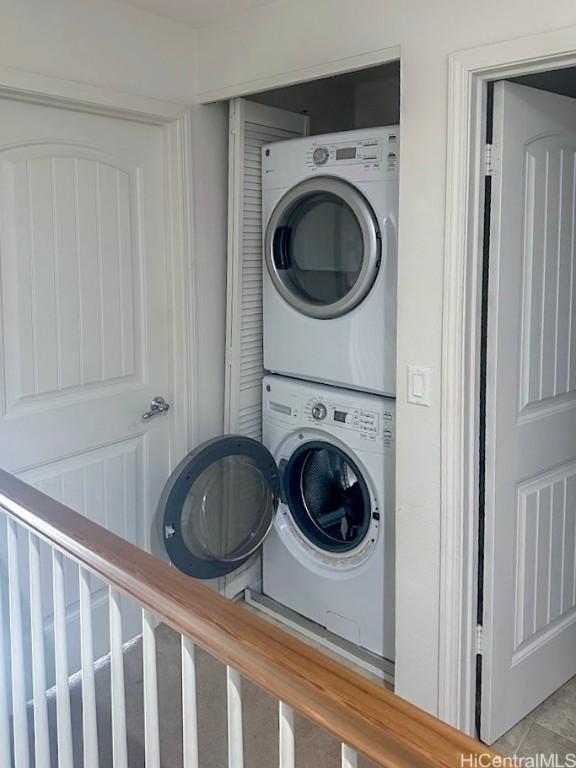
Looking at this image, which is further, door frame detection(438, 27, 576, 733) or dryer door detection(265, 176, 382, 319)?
dryer door detection(265, 176, 382, 319)

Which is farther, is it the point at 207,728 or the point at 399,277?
the point at 207,728

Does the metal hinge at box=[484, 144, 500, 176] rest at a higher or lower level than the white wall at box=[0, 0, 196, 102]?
lower

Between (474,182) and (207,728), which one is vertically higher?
(474,182)

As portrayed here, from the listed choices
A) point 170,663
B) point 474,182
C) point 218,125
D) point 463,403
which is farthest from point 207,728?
point 218,125

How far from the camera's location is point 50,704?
2.31m

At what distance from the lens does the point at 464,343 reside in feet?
6.51

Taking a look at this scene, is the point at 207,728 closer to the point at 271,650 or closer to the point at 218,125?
the point at 271,650

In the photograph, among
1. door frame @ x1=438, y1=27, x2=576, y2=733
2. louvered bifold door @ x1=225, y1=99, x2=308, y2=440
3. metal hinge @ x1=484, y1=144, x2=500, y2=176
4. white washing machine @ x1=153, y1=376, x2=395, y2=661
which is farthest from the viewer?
louvered bifold door @ x1=225, y1=99, x2=308, y2=440

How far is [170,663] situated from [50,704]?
0.42m

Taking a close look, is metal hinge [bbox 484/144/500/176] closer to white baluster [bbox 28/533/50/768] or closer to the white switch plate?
the white switch plate

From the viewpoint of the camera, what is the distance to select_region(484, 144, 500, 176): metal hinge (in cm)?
194

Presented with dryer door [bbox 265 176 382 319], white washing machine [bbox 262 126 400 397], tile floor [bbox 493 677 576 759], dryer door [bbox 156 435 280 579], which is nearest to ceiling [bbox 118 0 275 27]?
white washing machine [bbox 262 126 400 397]

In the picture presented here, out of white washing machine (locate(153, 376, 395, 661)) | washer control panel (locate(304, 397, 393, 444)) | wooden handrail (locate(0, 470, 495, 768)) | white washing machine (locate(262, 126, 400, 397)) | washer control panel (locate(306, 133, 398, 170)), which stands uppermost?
washer control panel (locate(306, 133, 398, 170))

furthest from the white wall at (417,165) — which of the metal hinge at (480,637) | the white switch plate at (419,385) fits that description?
the metal hinge at (480,637)
